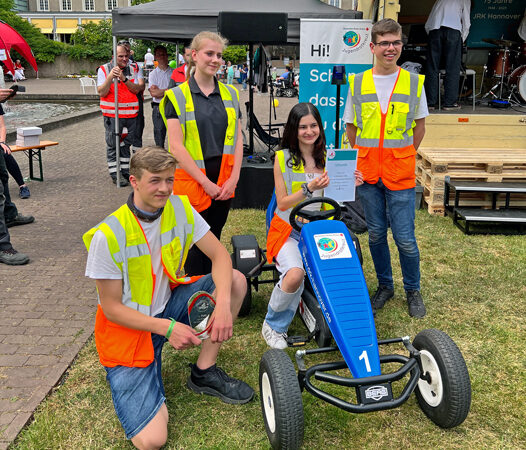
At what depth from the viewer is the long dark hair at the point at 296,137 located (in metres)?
3.42

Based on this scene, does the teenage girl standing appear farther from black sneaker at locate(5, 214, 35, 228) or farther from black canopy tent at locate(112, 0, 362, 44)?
black canopy tent at locate(112, 0, 362, 44)

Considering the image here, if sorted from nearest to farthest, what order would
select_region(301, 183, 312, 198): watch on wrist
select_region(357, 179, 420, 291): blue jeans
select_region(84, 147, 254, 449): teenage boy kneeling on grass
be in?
select_region(84, 147, 254, 449): teenage boy kneeling on grass < select_region(301, 183, 312, 198): watch on wrist < select_region(357, 179, 420, 291): blue jeans

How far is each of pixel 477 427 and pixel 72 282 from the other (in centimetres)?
345

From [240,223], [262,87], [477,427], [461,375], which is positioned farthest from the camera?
[262,87]

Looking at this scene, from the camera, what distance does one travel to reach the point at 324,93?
691 centimetres

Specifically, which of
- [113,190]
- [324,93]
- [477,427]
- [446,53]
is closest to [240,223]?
[324,93]

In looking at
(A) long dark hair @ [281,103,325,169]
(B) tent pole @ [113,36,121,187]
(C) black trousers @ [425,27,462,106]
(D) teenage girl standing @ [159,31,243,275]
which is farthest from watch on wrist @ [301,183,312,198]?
(C) black trousers @ [425,27,462,106]

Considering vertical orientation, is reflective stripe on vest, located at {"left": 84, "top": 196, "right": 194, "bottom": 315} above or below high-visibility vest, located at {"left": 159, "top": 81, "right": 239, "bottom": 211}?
below

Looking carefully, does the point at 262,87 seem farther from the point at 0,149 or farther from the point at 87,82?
the point at 87,82

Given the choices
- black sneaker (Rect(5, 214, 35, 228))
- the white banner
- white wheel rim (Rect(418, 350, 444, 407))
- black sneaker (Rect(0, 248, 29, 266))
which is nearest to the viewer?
white wheel rim (Rect(418, 350, 444, 407))

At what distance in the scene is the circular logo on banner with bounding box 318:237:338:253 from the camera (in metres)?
3.02

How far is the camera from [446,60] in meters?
8.45

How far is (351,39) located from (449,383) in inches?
203

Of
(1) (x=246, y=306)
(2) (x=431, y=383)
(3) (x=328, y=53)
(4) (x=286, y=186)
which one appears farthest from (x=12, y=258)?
(3) (x=328, y=53)
